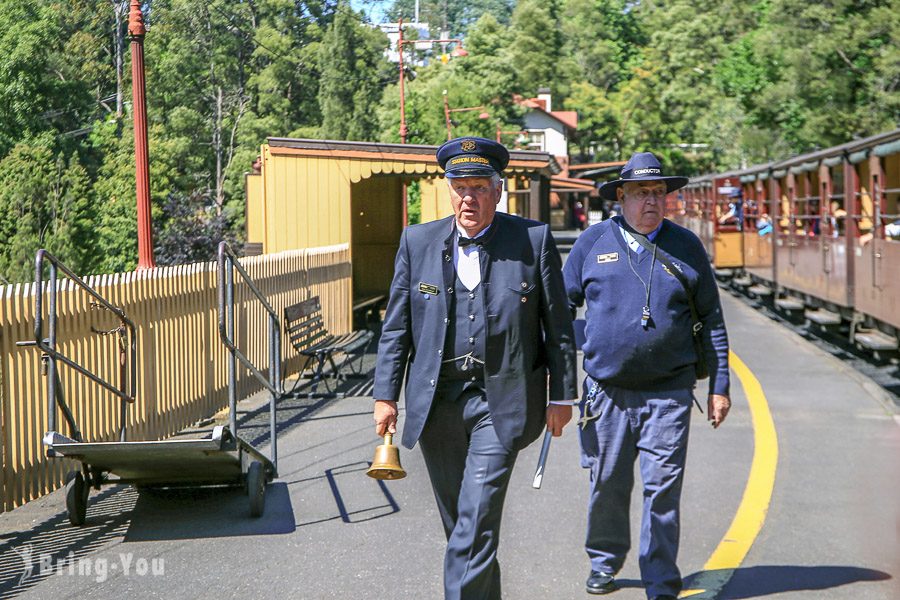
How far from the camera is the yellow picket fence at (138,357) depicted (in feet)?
25.7

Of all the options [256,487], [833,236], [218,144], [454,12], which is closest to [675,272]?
[256,487]

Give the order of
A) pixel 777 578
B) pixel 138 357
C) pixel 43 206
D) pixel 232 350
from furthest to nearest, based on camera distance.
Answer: pixel 43 206, pixel 138 357, pixel 232 350, pixel 777 578

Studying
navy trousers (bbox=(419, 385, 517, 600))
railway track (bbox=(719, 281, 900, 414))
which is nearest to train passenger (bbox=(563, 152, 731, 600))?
navy trousers (bbox=(419, 385, 517, 600))

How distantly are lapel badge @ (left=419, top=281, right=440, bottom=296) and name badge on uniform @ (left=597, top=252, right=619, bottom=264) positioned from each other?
43.4 inches

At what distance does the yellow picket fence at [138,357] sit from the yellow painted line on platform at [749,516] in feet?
13.8

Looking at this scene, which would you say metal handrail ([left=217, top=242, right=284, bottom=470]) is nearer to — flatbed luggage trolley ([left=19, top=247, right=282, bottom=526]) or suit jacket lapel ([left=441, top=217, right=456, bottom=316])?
flatbed luggage trolley ([left=19, top=247, right=282, bottom=526])

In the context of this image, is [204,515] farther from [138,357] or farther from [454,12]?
[454,12]

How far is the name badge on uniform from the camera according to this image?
573cm

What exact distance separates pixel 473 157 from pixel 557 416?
3.50 ft

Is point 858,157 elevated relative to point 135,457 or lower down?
elevated

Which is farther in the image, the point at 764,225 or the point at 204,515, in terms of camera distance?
the point at 764,225

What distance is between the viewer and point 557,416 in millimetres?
5027

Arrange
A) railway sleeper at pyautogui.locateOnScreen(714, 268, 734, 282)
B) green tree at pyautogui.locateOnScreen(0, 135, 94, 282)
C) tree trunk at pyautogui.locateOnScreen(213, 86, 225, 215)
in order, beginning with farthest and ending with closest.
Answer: tree trunk at pyautogui.locateOnScreen(213, 86, 225, 215) < green tree at pyautogui.locateOnScreen(0, 135, 94, 282) < railway sleeper at pyautogui.locateOnScreen(714, 268, 734, 282)

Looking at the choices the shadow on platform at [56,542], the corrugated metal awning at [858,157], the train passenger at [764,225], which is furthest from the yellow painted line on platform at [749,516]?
the train passenger at [764,225]
